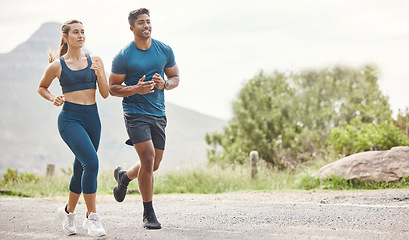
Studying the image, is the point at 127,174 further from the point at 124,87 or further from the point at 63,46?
the point at 63,46

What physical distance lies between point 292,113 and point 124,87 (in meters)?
16.8

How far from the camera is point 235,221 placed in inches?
257

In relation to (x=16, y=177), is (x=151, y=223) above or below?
below

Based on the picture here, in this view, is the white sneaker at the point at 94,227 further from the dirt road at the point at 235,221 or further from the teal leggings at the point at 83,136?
the teal leggings at the point at 83,136

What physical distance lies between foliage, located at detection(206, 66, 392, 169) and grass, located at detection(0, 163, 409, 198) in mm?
4494

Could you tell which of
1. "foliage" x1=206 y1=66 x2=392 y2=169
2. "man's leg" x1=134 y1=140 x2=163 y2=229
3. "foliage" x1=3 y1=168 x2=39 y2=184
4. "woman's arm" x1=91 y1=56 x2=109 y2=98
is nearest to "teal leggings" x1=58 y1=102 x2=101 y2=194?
"woman's arm" x1=91 y1=56 x2=109 y2=98

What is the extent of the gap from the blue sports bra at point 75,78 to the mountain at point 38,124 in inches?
2918

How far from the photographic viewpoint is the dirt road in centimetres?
559

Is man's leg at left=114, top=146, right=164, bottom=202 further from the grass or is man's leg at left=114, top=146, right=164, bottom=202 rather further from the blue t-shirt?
the grass

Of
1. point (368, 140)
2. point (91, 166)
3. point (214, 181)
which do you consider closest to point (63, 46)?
point (91, 166)

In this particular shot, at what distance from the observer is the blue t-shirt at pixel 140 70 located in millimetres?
5762

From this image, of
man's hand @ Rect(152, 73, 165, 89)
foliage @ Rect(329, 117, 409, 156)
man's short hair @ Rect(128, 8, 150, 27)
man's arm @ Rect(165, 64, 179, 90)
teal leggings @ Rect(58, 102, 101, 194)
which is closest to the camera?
teal leggings @ Rect(58, 102, 101, 194)

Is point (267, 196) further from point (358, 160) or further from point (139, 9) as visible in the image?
point (139, 9)

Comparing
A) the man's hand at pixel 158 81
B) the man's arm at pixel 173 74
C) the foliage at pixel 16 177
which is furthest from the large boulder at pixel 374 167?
the foliage at pixel 16 177
